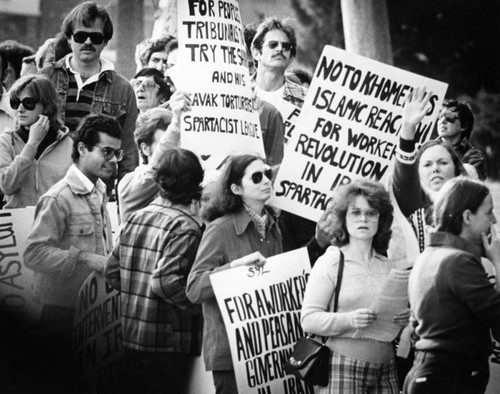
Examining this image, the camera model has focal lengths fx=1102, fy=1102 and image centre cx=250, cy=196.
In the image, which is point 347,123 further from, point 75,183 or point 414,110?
point 75,183

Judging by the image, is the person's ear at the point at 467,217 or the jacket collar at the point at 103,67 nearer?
the person's ear at the point at 467,217

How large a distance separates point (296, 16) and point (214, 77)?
→ 106cm

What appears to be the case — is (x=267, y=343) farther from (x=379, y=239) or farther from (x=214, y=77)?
(x=214, y=77)

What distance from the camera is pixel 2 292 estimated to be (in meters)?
6.93

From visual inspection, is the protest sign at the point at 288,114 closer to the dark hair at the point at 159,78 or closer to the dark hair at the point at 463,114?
the dark hair at the point at 159,78

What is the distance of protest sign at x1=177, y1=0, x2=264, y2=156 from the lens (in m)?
6.69

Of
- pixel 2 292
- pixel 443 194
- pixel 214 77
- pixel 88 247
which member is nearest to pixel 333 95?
pixel 214 77

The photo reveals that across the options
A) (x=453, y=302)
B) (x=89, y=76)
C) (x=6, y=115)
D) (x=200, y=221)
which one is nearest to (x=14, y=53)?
(x=6, y=115)

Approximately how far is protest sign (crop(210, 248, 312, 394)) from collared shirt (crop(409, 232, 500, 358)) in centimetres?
108

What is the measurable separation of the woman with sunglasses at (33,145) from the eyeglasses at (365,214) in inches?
78.2

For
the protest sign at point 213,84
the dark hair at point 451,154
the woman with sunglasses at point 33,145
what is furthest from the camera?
the woman with sunglasses at point 33,145

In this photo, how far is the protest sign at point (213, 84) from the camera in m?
6.69

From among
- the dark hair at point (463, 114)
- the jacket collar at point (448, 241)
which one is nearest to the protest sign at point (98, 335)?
the jacket collar at point (448, 241)

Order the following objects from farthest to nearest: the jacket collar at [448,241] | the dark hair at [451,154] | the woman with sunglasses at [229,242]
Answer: the dark hair at [451,154] → the woman with sunglasses at [229,242] → the jacket collar at [448,241]
